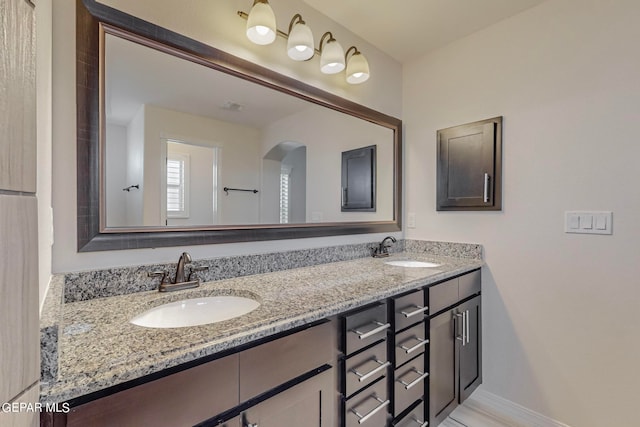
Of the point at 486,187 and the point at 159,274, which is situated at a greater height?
the point at 486,187

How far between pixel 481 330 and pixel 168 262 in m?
1.90

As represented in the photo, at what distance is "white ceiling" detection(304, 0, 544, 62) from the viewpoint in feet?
5.34

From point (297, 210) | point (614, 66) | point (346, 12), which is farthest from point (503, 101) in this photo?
point (297, 210)

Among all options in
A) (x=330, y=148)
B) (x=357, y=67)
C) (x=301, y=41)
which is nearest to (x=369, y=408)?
(x=330, y=148)

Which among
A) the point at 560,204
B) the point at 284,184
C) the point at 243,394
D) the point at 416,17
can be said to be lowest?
the point at 243,394

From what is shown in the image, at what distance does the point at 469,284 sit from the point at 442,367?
0.52 metres

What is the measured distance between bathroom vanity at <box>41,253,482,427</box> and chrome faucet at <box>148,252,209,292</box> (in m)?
0.04

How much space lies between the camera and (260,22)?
1281mm

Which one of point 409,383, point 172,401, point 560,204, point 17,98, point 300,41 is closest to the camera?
point 17,98

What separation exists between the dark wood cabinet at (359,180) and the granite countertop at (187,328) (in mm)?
619

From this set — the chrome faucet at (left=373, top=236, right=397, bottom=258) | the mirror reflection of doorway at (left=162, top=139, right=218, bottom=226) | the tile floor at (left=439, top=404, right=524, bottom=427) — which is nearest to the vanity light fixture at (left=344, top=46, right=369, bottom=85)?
the mirror reflection of doorway at (left=162, top=139, right=218, bottom=226)

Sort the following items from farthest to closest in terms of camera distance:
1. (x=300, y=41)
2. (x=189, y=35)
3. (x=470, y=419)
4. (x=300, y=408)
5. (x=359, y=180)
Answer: (x=359, y=180) → (x=470, y=419) → (x=300, y=41) → (x=189, y=35) → (x=300, y=408)

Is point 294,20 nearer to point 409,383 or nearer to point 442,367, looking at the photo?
point 409,383

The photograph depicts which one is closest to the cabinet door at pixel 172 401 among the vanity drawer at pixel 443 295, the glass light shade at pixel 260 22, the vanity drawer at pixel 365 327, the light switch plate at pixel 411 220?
the vanity drawer at pixel 365 327
